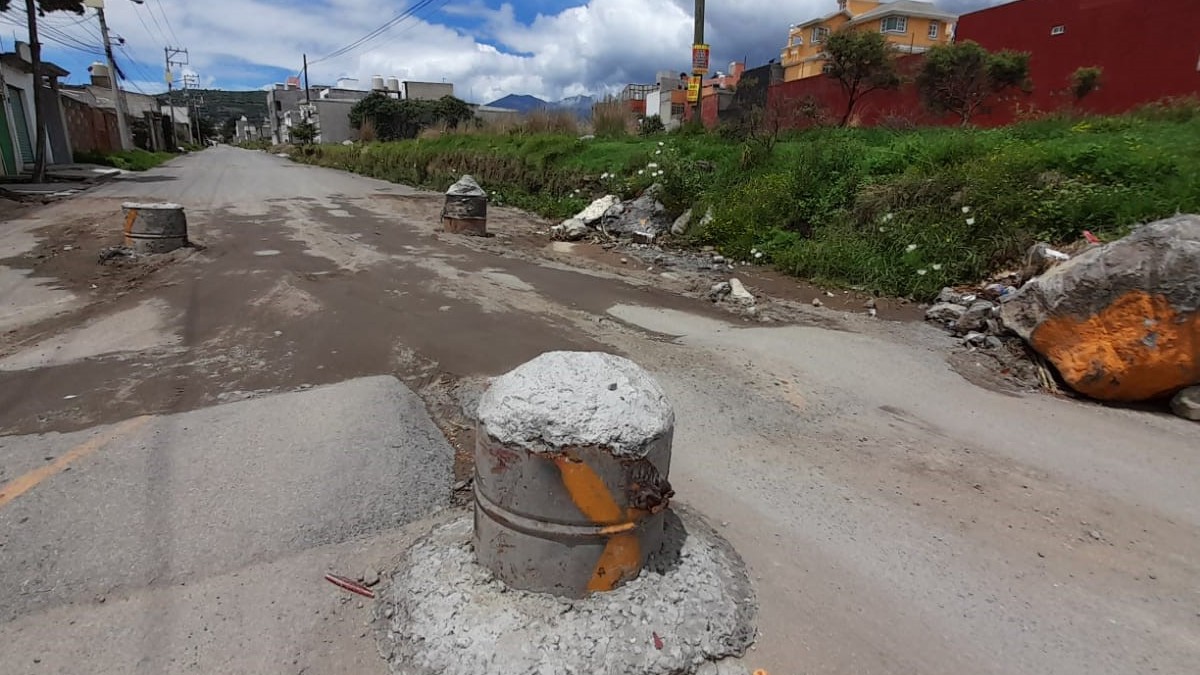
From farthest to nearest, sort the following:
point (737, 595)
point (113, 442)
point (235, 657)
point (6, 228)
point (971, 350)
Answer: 1. point (6, 228)
2. point (971, 350)
3. point (113, 442)
4. point (737, 595)
5. point (235, 657)

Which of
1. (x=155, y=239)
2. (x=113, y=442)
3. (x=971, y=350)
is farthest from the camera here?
(x=155, y=239)

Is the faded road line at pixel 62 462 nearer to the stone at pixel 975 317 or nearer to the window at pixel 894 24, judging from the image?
the stone at pixel 975 317

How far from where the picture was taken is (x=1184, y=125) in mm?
9039

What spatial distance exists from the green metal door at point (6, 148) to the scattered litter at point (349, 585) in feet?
78.7

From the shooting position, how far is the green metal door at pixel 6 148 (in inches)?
738

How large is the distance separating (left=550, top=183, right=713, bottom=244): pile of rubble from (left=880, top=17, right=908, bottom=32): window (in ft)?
142

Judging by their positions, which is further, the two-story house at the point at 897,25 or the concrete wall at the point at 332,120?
the concrete wall at the point at 332,120

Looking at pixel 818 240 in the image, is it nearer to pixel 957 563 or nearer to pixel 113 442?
pixel 957 563

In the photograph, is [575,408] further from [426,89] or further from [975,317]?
[426,89]

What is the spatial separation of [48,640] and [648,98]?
172ft

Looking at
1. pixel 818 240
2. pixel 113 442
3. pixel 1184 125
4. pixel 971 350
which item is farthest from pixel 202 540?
pixel 1184 125

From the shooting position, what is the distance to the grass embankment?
679 centimetres

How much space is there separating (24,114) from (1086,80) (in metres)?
32.9

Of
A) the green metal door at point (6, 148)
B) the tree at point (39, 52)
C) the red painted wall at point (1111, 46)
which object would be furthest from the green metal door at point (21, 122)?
the red painted wall at point (1111, 46)
